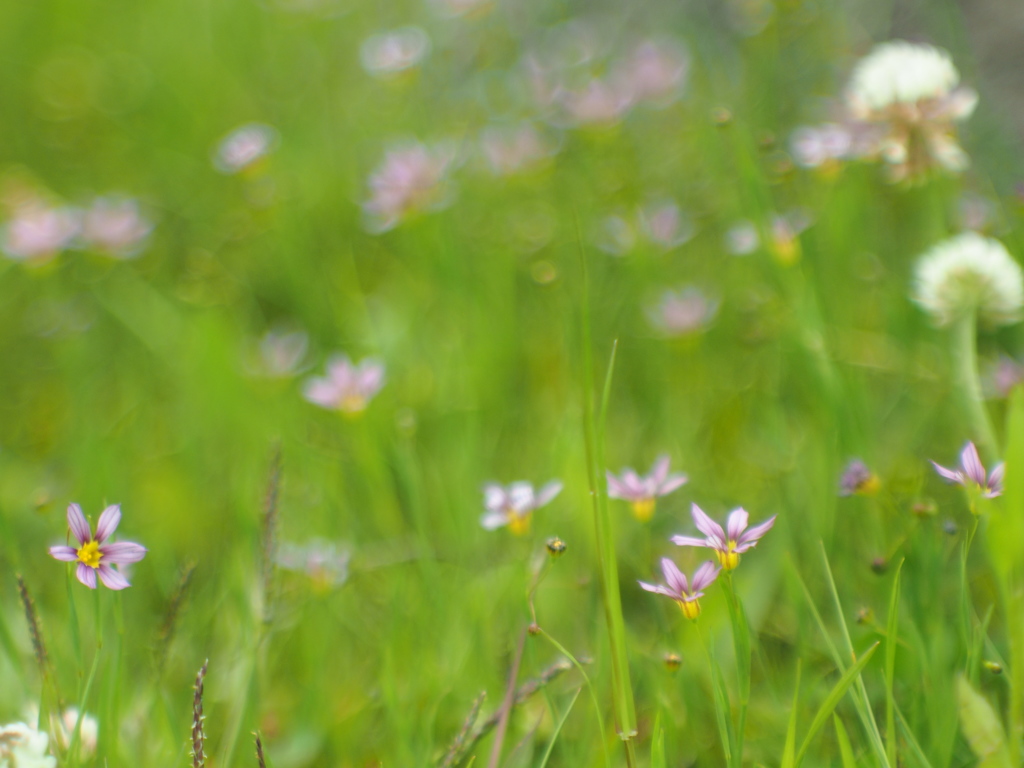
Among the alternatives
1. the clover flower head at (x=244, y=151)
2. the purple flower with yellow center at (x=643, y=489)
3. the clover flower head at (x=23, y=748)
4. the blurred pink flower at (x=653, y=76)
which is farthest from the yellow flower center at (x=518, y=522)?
the blurred pink flower at (x=653, y=76)

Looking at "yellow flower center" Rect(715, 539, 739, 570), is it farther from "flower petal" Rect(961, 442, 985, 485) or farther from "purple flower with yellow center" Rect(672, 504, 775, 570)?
"flower petal" Rect(961, 442, 985, 485)

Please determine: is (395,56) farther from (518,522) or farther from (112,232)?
(518,522)

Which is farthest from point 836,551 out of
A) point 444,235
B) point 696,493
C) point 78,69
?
point 78,69

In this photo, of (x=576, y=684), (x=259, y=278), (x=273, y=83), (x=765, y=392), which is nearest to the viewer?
(x=576, y=684)

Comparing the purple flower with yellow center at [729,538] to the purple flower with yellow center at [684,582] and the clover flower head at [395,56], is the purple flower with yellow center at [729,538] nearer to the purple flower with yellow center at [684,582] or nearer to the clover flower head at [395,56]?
the purple flower with yellow center at [684,582]

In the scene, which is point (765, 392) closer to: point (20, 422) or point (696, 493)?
point (696, 493)

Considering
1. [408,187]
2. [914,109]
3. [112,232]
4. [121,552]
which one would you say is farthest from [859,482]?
[112,232]
